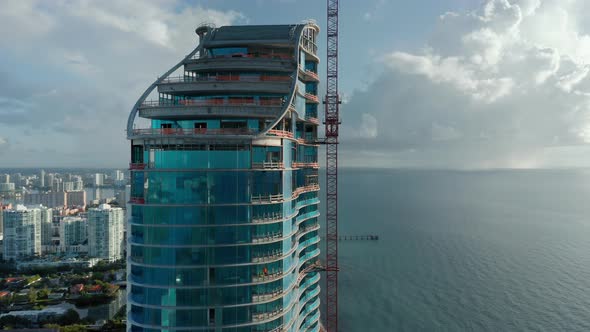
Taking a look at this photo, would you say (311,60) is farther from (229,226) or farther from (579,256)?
(579,256)

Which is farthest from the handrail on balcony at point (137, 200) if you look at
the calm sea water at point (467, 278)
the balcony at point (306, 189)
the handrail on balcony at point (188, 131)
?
the calm sea water at point (467, 278)

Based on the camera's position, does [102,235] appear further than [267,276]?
Yes

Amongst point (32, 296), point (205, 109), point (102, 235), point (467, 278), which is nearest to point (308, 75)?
point (205, 109)

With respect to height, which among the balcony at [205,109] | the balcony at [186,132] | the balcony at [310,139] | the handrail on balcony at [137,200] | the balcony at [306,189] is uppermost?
the balcony at [205,109]

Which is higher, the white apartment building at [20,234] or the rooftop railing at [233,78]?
the rooftop railing at [233,78]

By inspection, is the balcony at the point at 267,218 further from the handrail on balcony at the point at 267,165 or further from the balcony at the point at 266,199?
the handrail on balcony at the point at 267,165

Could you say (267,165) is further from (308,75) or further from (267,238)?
(308,75)

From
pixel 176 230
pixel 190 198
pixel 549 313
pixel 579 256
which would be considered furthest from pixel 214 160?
pixel 579 256
